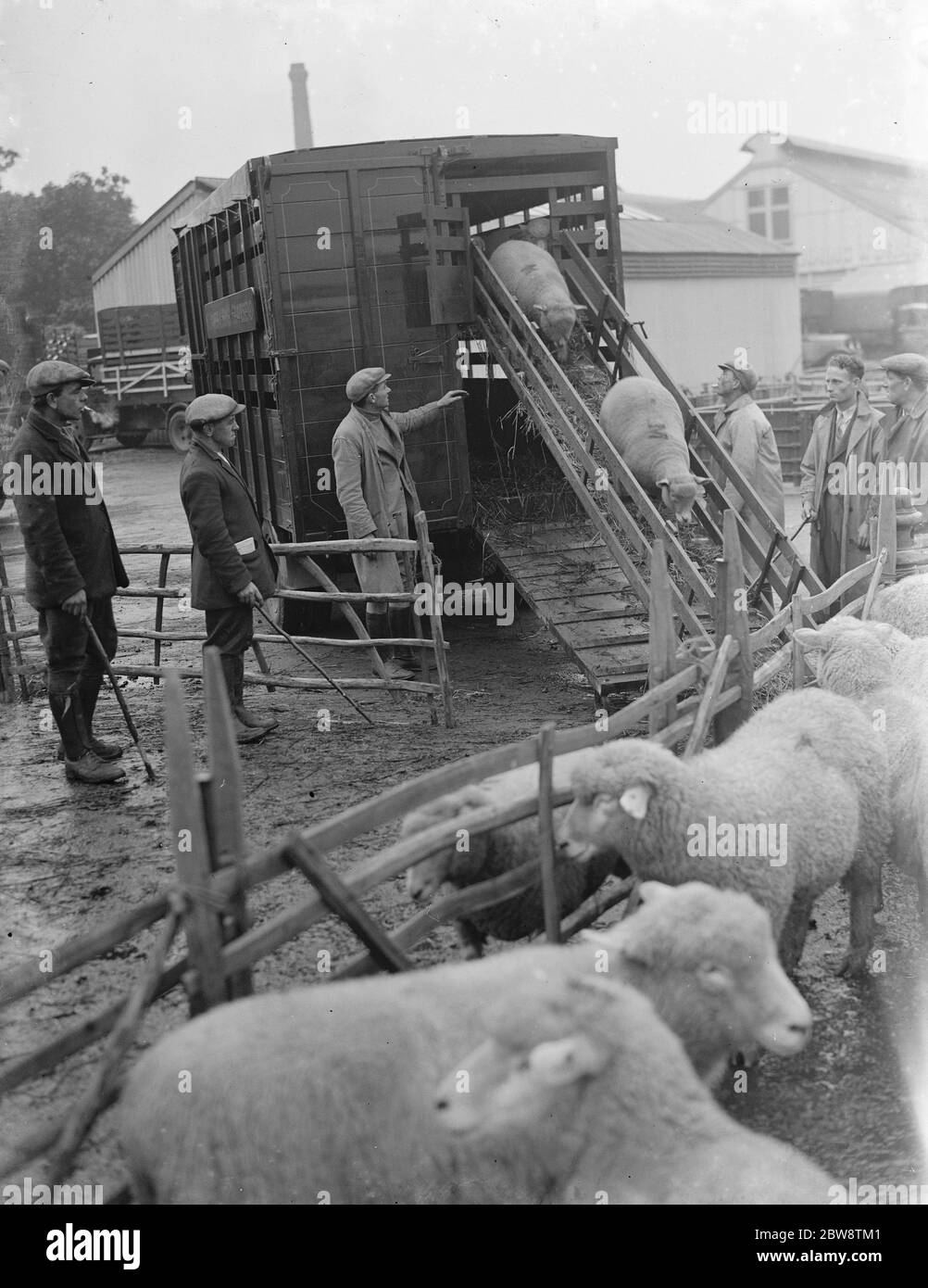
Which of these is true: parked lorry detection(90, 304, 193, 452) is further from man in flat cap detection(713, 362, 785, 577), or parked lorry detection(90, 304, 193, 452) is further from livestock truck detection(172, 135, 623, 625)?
man in flat cap detection(713, 362, 785, 577)

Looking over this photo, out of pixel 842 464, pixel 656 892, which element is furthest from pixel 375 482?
pixel 656 892

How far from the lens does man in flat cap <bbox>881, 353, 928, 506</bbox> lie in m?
7.55

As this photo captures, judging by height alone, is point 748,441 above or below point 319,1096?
above

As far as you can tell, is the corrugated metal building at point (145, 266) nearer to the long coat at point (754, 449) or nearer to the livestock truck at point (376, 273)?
the livestock truck at point (376, 273)

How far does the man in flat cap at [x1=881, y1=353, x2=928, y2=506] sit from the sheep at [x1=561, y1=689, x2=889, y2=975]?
3.30 metres

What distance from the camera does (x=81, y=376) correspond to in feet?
21.4

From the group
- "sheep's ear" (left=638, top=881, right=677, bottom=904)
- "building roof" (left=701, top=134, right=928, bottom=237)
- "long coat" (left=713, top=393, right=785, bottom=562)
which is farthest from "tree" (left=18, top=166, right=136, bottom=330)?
"sheep's ear" (left=638, top=881, right=677, bottom=904)

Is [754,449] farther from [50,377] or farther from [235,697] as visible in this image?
[50,377]

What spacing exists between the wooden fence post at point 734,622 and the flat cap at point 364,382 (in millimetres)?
3688

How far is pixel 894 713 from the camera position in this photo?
4.86m

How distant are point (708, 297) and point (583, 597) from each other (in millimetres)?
21233
